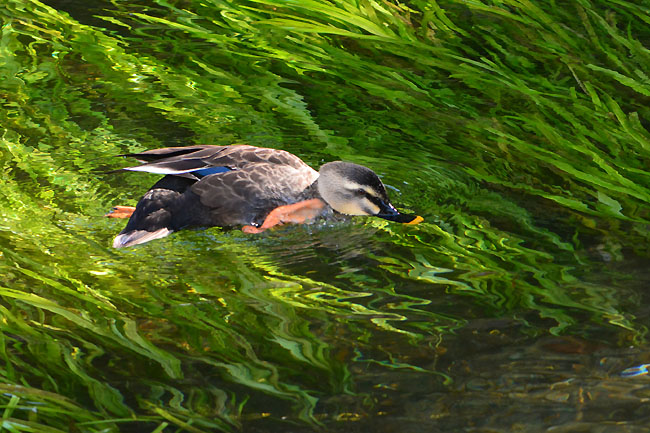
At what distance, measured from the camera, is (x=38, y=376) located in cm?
311

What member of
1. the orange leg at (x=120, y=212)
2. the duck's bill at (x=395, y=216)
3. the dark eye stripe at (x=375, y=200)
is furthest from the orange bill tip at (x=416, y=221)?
the orange leg at (x=120, y=212)

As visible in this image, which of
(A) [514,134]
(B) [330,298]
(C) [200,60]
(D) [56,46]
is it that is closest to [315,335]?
(B) [330,298]

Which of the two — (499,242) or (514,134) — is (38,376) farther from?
(514,134)

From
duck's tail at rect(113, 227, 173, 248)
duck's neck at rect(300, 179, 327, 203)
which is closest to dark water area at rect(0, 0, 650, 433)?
duck's tail at rect(113, 227, 173, 248)

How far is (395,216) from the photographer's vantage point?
458 centimetres

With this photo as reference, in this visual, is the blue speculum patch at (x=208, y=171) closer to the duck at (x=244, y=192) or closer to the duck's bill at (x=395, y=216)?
the duck at (x=244, y=192)

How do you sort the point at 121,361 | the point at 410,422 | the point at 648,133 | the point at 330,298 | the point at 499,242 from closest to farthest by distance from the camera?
the point at 410,422
the point at 121,361
the point at 330,298
the point at 499,242
the point at 648,133

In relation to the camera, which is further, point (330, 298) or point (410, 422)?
point (330, 298)

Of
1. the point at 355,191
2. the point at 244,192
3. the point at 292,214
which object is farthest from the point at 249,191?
the point at 355,191

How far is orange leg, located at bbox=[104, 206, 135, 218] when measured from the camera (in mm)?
4734

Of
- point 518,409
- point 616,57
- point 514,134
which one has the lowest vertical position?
point 518,409

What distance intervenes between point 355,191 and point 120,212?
123 cm

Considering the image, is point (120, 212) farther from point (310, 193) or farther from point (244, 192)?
point (310, 193)

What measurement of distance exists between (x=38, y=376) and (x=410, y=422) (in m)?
1.28
